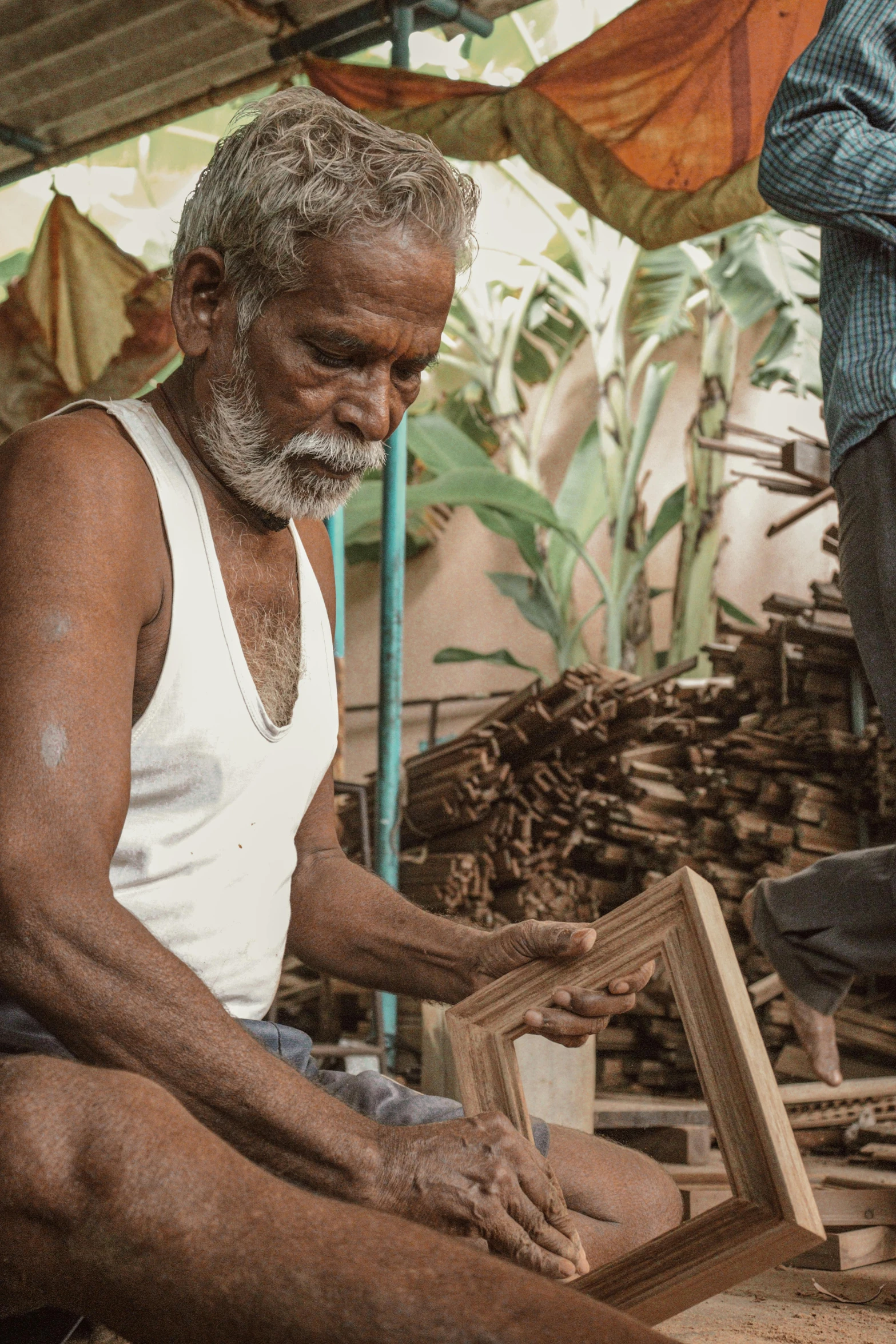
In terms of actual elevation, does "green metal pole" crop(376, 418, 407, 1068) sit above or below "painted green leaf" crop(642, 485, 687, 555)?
below

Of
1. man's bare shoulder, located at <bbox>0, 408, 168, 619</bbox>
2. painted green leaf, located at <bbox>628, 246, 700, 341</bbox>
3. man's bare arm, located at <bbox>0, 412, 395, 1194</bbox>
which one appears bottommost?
man's bare arm, located at <bbox>0, 412, 395, 1194</bbox>

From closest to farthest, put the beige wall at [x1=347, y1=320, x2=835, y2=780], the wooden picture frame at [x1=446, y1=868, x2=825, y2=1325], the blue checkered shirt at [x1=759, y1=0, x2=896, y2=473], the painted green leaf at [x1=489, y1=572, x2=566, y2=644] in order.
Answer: the wooden picture frame at [x1=446, y1=868, x2=825, y2=1325]
the blue checkered shirt at [x1=759, y1=0, x2=896, y2=473]
the beige wall at [x1=347, y1=320, x2=835, y2=780]
the painted green leaf at [x1=489, y1=572, x2=566, y2=644]

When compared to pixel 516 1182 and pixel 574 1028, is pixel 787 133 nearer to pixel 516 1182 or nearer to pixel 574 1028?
pixel 574 1028

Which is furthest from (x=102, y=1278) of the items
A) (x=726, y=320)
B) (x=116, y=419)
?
(x=726, y=320)

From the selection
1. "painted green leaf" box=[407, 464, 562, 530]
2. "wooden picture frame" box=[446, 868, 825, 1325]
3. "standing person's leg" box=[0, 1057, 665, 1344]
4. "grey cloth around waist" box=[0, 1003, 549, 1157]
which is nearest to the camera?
"standing person's leg" box=[0, 1057, 665, 1344]

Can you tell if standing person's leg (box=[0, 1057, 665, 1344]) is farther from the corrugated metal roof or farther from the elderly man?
the corrugated metal roof

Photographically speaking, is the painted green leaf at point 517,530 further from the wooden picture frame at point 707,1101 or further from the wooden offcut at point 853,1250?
the wooden picture frame at point 707,1101

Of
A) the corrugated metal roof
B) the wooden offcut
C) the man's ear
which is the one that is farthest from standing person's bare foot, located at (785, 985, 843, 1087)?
the corrugated metal roof

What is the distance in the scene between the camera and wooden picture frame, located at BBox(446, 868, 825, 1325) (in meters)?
1.36

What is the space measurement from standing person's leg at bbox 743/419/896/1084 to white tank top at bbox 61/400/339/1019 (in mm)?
1328

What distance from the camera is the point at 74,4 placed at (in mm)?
4527

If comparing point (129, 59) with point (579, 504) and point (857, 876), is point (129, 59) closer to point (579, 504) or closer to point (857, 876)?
point (579, 504)

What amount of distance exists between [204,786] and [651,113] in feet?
10.5

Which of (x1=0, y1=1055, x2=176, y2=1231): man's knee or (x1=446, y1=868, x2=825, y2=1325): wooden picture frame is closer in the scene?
(x1=0, y1=1055, x2=176, y2=1231): man's knee
